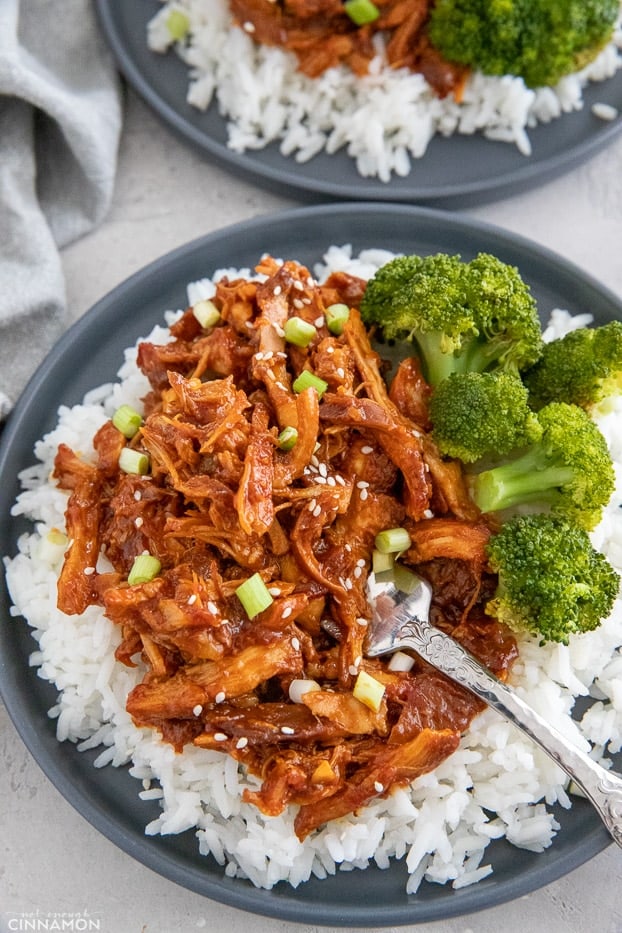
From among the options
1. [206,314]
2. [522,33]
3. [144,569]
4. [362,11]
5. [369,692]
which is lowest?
[144,569]

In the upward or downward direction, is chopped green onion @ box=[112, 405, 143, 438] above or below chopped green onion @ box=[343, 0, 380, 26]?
below

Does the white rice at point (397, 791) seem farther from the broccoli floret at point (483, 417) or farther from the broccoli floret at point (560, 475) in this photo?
the broccoli floret at point (483, 417)

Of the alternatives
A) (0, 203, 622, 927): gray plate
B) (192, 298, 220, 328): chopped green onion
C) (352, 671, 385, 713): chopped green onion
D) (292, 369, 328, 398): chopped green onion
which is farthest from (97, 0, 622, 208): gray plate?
(352, 671, 385, 713): chopped green onion

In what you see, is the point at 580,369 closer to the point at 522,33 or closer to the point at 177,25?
the point at 522,33

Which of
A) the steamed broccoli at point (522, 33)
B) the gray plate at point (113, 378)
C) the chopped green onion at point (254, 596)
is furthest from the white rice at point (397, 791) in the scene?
the steamed broccoli at point (522, 33)

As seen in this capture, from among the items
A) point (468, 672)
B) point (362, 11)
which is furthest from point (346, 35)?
point (468, 672)

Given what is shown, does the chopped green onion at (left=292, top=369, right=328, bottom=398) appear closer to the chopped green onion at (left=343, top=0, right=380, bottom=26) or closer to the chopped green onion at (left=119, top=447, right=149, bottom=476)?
the chopped green onion at (left=119, top=447, right=149, bottom=476)

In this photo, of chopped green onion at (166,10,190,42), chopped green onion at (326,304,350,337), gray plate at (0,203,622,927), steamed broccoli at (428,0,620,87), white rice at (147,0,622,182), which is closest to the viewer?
gray plate at (0,203,622,927)
